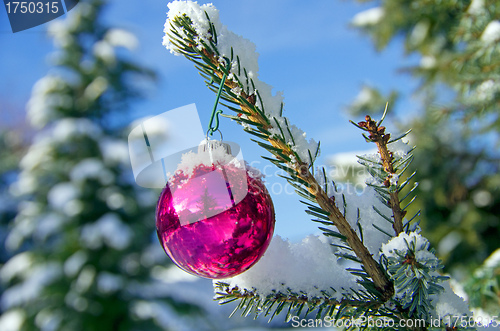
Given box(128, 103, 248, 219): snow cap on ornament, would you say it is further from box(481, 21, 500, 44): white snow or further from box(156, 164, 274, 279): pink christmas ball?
box(481, 21, 500, 44): white snow

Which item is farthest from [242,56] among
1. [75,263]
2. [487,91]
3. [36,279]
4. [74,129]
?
[74,129]

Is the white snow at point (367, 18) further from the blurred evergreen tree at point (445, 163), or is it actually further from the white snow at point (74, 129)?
the white snow at point (74, 129)

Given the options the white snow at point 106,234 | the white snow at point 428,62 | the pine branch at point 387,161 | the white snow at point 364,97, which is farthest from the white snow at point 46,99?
the pine branch at point 387,161

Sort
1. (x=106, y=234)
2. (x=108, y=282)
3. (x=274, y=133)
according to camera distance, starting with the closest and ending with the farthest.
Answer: (x=274, y=133)
(x=108, y=282)
(x=106, y=234)

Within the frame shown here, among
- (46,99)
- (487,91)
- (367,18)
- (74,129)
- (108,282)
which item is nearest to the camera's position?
(487,91)

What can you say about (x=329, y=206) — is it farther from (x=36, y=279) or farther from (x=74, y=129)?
(x=74, y=129)

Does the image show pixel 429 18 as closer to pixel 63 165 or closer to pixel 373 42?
pixel 373 42

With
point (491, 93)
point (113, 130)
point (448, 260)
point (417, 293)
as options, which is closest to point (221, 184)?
point (417, 293)

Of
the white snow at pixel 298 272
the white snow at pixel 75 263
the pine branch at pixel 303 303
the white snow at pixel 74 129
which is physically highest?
the white snow at pixel 74 129
